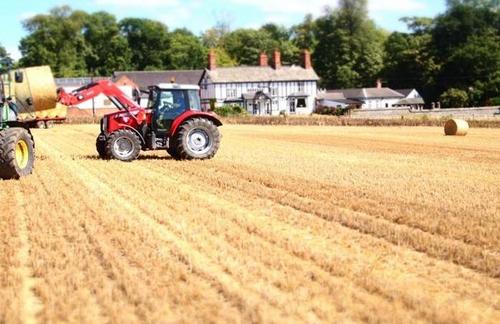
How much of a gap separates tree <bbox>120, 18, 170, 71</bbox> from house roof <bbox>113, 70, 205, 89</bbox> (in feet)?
75.8

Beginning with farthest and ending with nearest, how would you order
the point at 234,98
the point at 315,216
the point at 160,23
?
the point at 160,23 < the point at 234,98 < the point at 315,216

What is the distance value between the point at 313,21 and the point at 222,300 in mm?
134323

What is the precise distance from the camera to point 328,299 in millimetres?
5711

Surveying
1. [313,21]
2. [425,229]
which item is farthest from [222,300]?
[313,21]

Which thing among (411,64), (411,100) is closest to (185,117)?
(411,100)

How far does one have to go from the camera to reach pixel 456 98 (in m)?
78.8

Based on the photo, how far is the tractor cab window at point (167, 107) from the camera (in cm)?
1794

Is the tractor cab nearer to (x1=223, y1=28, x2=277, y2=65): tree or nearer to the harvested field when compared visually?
the harvested field

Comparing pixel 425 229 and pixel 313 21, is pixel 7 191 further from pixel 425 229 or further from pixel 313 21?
pixel 313 21

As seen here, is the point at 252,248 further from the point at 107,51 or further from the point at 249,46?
the point at 249,46

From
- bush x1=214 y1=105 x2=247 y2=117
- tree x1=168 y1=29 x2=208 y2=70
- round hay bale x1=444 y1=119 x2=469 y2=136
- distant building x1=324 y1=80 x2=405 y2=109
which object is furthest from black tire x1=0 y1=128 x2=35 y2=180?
tree x1=168 y1=29 x2=208 y2=70

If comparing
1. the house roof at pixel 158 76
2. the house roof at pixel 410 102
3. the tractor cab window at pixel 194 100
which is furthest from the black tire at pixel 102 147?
the house roof at pixel 410 102

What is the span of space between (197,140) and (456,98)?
6634 cm

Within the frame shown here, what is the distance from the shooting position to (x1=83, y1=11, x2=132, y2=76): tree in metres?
116
